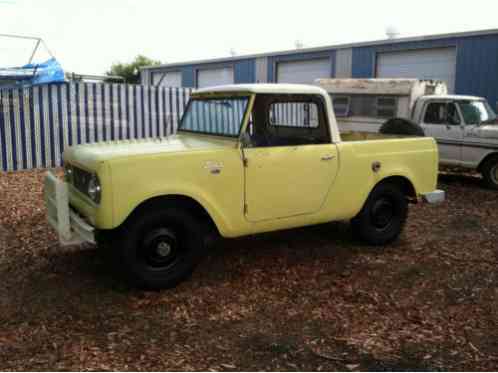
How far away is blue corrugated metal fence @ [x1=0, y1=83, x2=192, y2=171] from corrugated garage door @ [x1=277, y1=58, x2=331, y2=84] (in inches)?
309

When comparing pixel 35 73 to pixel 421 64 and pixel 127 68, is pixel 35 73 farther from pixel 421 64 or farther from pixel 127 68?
pixel 127 68

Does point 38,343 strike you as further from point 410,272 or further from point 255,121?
point 410,272

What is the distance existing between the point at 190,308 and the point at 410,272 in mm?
2266

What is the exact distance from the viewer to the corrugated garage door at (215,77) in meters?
22.8

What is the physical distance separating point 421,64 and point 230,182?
13391 millimetres

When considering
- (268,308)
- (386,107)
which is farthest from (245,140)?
(386,107)

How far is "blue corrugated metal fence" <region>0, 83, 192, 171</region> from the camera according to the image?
10.0 m

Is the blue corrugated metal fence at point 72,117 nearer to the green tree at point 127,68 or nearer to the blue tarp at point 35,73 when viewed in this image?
the blue tarp at point 35,73

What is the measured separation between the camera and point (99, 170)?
148 inches

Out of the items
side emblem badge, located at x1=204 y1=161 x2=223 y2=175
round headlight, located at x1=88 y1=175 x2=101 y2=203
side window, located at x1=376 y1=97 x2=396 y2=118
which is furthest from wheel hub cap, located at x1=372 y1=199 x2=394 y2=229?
side window, located at x1=376 y1=97 x2=396 y2=118

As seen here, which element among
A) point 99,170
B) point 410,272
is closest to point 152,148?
point 99,170

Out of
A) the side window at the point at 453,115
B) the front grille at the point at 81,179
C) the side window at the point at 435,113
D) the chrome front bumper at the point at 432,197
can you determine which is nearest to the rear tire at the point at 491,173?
the side window at the point at 453,115

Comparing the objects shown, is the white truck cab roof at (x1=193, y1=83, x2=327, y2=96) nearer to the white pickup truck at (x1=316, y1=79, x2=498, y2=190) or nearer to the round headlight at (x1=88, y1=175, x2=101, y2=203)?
the round headlight at (x1=88, y1=175, x2=101, y2=203)

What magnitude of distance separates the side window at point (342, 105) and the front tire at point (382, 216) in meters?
6.33
